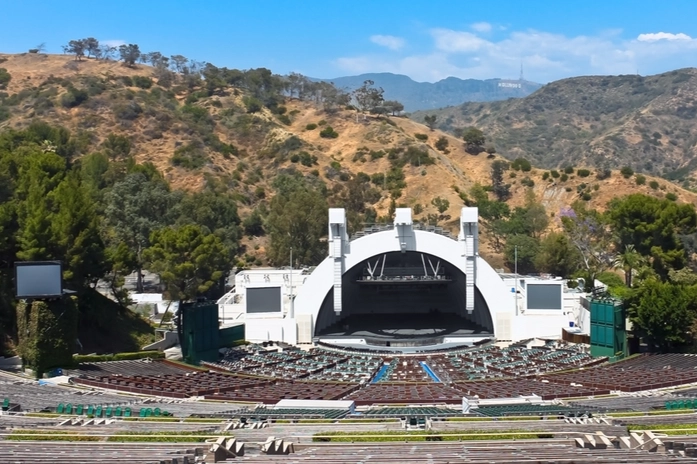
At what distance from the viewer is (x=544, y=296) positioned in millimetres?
47125

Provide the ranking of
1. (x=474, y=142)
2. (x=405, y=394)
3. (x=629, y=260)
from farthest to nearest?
(x=474, y=142), (x=629, y=260), (x=405, y=394)

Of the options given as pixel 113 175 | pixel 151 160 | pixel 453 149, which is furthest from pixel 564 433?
pixel 453 149

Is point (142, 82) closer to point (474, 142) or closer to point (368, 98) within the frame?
point (368, 98)

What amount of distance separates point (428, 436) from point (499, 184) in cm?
8910

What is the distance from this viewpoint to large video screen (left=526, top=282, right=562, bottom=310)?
4697cm

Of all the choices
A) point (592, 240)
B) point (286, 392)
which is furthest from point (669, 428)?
point (592, 240)

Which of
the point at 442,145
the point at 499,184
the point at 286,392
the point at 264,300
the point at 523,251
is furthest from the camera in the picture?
the point at 442,145

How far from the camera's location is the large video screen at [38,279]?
3403 cm

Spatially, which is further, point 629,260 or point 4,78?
point 4,78

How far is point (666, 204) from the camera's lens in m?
59.0

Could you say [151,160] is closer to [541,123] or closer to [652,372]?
[652,372]

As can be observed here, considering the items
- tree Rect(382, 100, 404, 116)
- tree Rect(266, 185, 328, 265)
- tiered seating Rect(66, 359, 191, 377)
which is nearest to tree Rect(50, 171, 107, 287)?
tiered seating Rect(66, 359, 191, 377)

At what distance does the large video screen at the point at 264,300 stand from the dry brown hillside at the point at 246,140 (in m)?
40.7

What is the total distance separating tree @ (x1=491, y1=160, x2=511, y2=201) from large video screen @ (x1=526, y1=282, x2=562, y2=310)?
181ft
